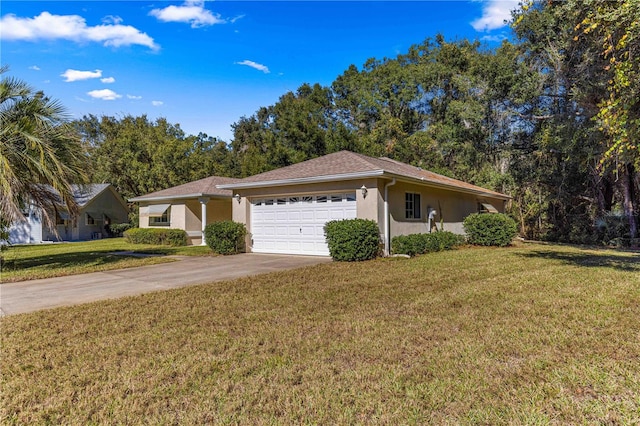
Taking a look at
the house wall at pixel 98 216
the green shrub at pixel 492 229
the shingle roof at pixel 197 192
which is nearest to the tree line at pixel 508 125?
the house wall at pixel 98 216

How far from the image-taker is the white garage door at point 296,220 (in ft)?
43.7

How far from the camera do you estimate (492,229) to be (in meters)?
16.0

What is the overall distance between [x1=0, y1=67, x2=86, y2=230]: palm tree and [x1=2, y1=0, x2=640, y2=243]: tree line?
1.13 metres

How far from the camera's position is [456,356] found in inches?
153

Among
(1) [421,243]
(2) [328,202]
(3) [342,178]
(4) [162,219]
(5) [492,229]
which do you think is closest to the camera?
(3) [342,178]

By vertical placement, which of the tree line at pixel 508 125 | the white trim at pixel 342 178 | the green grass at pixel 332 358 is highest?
the tree line at pixel 508 125

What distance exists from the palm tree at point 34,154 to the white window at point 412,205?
35.9 feet

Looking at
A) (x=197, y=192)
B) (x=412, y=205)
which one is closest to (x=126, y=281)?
(x=412, y=205)

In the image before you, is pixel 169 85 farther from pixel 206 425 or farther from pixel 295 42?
pixel 206 425

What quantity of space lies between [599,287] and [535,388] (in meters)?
5.34

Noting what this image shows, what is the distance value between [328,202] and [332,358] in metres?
9.77

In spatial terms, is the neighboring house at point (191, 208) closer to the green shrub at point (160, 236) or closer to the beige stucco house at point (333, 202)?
the green shrub at point (160, 236)

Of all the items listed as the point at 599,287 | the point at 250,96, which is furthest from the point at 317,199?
the point at 250,96

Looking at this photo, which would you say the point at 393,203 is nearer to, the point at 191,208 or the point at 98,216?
the point at 191,208
